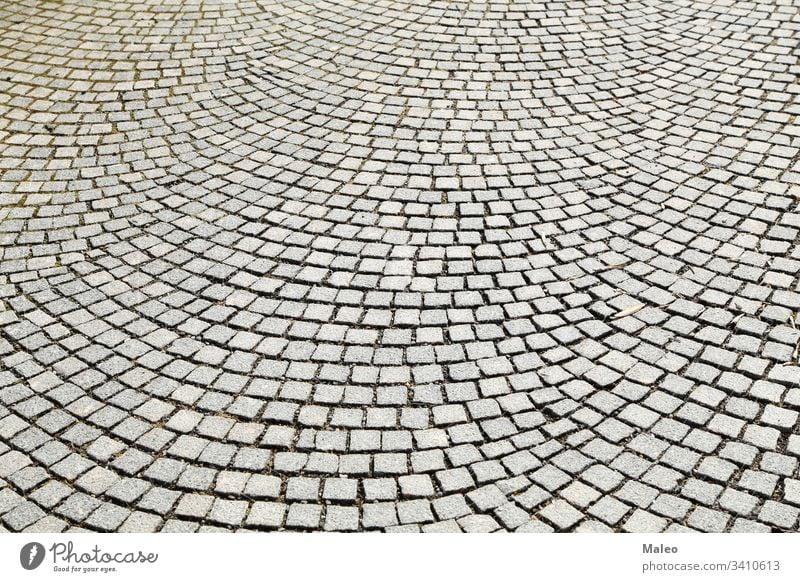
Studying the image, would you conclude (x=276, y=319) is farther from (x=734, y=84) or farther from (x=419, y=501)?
(x=734, y=84)

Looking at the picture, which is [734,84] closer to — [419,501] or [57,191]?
[419,501]

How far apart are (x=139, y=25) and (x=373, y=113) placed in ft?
10.7

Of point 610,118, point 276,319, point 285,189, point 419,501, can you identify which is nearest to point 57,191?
point 285,189

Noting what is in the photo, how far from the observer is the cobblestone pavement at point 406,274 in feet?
13.1

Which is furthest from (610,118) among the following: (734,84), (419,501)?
(419,501)

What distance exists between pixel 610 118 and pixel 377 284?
280cm

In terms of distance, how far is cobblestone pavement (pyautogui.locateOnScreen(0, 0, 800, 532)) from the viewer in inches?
157

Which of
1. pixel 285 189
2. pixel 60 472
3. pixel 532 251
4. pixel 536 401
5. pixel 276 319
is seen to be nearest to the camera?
pixel 60 472

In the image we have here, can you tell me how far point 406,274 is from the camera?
5238 mm

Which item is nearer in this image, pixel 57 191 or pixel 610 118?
pixel 57 191

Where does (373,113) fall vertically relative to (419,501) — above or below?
above

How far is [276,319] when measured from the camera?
4.94m
